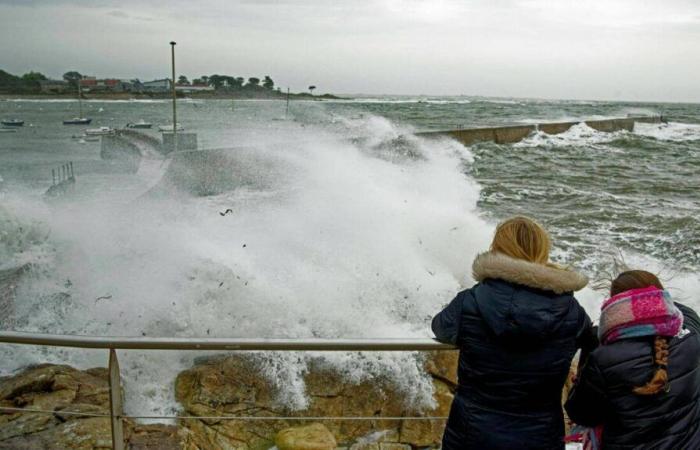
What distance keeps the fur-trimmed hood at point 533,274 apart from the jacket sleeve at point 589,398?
9.0 inches

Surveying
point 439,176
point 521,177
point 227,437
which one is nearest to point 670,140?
point 521,177

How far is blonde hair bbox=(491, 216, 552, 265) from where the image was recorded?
1.89 m

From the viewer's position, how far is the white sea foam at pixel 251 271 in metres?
5.78

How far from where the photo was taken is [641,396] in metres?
1.75

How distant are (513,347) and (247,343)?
87 centimetres

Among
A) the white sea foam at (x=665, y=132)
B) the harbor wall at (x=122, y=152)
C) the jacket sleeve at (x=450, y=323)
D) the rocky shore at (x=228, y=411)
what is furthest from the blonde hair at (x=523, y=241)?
the white sea foam at (x=665, y=132)

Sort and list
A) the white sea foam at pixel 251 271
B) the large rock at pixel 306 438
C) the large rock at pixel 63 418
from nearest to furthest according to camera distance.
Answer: the large rock at pixel 63 418, the large rock at pixel 306 438, the white sea foam at pixel 251 271

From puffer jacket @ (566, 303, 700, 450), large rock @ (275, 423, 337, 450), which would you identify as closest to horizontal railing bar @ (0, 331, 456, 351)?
puffer jacket @ (566, 303, 700, 450)

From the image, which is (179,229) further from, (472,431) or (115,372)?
(472,431)

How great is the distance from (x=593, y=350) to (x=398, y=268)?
6.95 metres

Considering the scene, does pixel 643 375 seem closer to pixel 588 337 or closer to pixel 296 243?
pixel 588 337

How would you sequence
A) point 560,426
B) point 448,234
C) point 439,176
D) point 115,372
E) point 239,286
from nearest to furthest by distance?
point 560,426
point 115,372
point 239,286
point 448,234
point 439,176

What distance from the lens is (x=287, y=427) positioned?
15.7 ft

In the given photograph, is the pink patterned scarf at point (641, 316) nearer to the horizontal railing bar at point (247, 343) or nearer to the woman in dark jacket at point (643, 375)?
the woman in dark jacket at point (643, 375)
